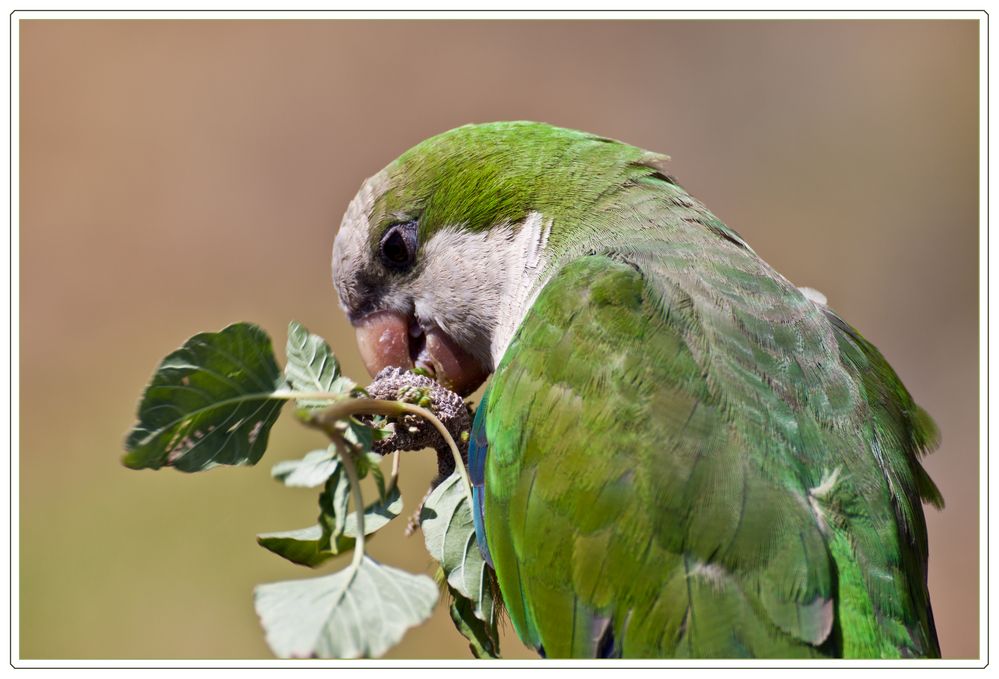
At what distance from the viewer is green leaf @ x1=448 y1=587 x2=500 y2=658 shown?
7.34 ft

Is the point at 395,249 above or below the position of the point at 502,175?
below

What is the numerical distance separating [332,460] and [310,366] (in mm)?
287

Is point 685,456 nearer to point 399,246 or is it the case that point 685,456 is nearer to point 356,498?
point 356,498

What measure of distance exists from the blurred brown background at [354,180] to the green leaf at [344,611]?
4.98 meters

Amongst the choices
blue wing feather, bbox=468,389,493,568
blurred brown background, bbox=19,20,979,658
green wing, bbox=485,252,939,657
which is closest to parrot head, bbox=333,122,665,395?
green wing, bbox=485,252,939,657

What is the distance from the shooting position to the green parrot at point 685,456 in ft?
6.38

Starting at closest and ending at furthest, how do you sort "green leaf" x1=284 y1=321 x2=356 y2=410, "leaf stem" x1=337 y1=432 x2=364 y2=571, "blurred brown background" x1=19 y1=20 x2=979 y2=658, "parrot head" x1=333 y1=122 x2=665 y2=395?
"leaf stem" x1=337 y1=432 x2=364 y2=571 → "green leaf" x1=284 y1=321 x2=356 y2=410 → "parrot head" x1=333 y1=122 x2=665 y2=395 → "blurred brown background" x1=19 y1=20 x2=979 y2=658

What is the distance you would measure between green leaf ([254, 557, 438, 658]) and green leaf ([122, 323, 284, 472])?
1.28ft

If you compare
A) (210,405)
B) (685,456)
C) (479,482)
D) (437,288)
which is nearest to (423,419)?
(479,482)

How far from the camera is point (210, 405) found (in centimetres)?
199

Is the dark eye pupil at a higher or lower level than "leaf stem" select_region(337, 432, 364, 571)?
higher

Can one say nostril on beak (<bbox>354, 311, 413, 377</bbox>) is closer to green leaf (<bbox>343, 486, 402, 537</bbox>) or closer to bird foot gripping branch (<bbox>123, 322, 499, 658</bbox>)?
bird foot gripping branch (<bbox>123, 322, 499, 658</bbox>)

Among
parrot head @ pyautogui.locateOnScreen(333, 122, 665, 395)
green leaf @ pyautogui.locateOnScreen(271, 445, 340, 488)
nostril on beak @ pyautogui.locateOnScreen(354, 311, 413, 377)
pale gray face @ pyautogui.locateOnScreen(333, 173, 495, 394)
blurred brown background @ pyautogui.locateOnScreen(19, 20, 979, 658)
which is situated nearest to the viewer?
green leaf @ pyautogui.locateOnScreen(271, 445, 340, 488)

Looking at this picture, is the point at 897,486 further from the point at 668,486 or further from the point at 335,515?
the point at 335,515
